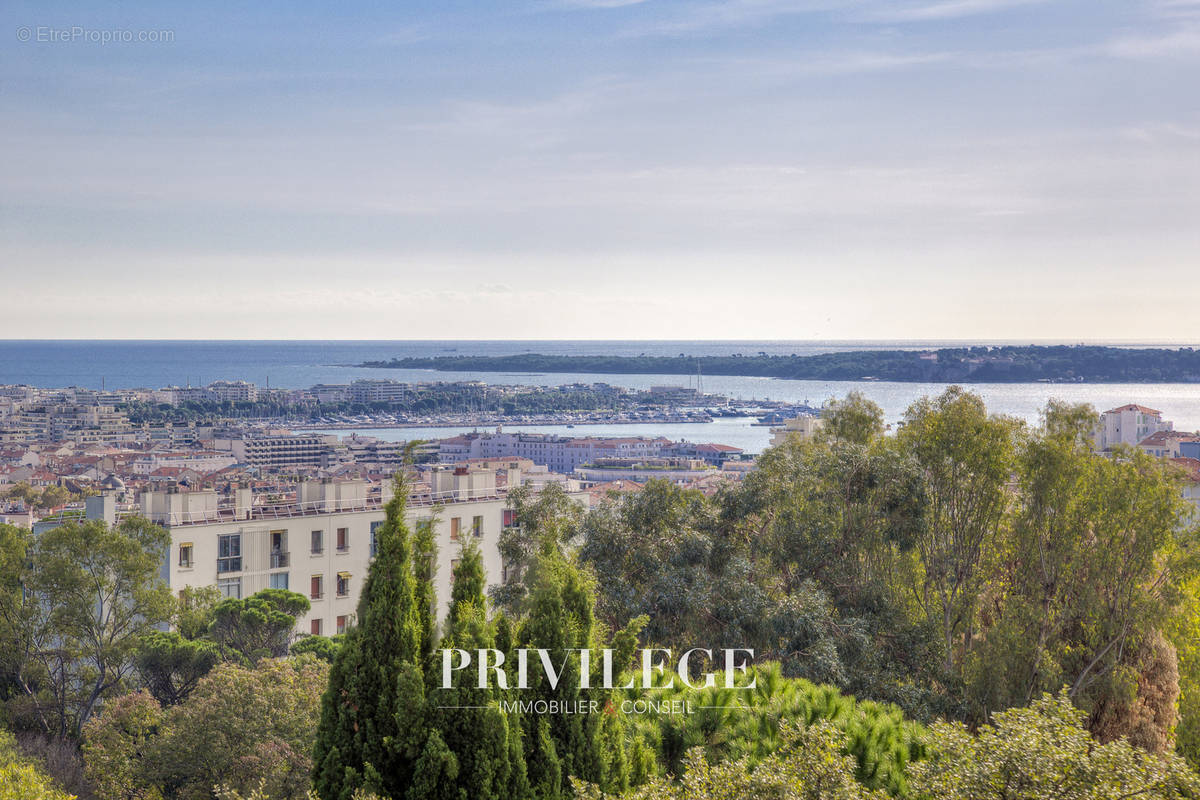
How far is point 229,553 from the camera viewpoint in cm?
2738

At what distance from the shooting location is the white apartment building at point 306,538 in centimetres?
2684

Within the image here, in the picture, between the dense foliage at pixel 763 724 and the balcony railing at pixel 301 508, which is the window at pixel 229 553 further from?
the dense foliage at pixel 763 724

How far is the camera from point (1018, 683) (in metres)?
14.0

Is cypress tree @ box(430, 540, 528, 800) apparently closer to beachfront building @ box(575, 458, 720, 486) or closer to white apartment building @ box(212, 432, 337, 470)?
beachfront building @ box(575, 458, 720, 486)

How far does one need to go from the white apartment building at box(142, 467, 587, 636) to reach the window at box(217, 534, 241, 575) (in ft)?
0.08

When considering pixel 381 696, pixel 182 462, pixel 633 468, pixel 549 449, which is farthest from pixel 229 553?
pixel 549 449

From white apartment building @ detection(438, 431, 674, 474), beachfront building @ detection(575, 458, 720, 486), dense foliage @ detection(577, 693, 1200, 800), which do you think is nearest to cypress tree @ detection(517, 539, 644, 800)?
dense foliage @ detection(577, 693, 1200, 800)

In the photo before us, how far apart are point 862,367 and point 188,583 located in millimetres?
129629

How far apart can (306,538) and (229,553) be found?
6.96 ft

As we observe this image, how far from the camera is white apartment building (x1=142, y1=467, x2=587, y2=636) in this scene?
88.1ft

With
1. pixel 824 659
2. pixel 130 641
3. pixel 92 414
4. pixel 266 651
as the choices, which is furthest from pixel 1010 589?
pixel 92 414

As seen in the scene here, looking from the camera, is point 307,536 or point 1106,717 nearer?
point 1106,717

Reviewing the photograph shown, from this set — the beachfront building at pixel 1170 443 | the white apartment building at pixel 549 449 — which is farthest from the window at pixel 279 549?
the white apartment building at pixel 549 449

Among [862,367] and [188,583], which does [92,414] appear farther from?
[188,583]
